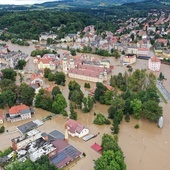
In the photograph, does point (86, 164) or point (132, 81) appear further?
point (132, 81)

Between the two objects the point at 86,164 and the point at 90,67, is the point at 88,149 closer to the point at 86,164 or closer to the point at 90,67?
the point at 86,164

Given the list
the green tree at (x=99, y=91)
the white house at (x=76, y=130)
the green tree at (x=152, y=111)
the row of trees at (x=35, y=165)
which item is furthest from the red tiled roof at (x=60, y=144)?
the green tree at (x=99, y=91)

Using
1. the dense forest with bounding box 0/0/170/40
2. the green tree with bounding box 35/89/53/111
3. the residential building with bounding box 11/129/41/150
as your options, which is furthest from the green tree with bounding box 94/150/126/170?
the dense forest with bounding box 0/0/170/40

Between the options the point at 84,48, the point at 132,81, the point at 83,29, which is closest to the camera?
the point at 132,81

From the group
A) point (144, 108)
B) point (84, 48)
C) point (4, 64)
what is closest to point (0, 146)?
point (144, 108)

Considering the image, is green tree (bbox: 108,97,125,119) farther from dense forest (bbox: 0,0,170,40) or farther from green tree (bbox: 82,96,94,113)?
dense forest (bbox: 0,0,170,40)

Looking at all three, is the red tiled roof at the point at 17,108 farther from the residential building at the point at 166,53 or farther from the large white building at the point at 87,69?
the residential building at the point at 166,53

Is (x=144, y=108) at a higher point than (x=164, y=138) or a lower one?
higher
